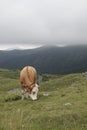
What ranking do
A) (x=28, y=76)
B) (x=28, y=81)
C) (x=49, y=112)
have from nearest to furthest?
(x=49, y=112) < (x=28, y=81) < (x=28, y=76)

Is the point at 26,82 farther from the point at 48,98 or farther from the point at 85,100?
the point at 85,100

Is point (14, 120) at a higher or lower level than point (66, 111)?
higher

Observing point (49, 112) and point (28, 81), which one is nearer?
point (49, 112)

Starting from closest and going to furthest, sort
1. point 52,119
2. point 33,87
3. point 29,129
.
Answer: point 29,129, point 52,119, point 33,87

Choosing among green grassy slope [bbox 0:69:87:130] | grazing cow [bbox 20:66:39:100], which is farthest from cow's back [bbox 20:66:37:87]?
green grassy slope [bbox 0:69:87:130]

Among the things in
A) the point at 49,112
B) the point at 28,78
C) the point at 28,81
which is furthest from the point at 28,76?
the point at 49,112

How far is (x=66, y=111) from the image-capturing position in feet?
72.8

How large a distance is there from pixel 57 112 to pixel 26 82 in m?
10.8

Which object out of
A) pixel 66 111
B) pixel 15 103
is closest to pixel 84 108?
pixel 66 111

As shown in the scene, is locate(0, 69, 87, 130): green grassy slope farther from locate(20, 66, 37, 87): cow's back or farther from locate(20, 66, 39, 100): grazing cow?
locate(20, 66, 37, 87): cow's back

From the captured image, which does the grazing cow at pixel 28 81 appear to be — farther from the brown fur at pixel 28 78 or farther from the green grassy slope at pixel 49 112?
the green grassy slope at pixel 49 112

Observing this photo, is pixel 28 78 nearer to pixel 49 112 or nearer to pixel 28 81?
pixel 28 81

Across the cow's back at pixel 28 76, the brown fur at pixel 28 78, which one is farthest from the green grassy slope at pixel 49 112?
the cow's back at pixel 28 76

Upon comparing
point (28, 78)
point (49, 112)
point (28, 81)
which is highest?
point (28, 78)
